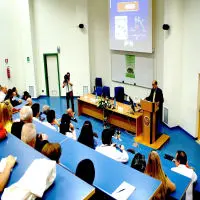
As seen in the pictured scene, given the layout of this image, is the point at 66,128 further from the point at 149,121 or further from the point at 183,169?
the point at 149,121

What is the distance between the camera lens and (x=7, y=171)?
2.58m

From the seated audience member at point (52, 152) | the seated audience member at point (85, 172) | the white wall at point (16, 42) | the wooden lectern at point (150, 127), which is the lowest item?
the wooden lectern at point (150, 127)

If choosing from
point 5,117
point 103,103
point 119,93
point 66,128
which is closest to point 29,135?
point 5,117

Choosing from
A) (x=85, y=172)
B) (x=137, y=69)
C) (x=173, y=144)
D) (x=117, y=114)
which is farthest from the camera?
(x=137, y=69)

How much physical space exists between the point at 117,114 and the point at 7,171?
20.5 ft

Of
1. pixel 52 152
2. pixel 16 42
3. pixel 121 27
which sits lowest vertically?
pixel 52 152

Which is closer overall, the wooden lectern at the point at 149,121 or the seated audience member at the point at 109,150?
the seated audience member at the point at 109,150

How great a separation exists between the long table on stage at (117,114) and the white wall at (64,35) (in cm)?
188

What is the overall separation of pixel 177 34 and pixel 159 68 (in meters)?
1.69

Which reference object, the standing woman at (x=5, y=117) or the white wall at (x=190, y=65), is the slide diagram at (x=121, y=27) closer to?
the white wall at (x=190, y=65)

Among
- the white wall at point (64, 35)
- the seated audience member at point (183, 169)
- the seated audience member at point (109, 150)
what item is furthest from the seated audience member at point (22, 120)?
the white wall at point (64, 35)

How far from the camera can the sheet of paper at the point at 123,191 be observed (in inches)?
116

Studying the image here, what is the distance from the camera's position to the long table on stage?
317 inches

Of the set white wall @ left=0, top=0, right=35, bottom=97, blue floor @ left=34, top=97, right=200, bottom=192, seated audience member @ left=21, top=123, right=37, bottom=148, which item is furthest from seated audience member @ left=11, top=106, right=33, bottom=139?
white wall @ left=0, top=0, right=35, bottom=97
